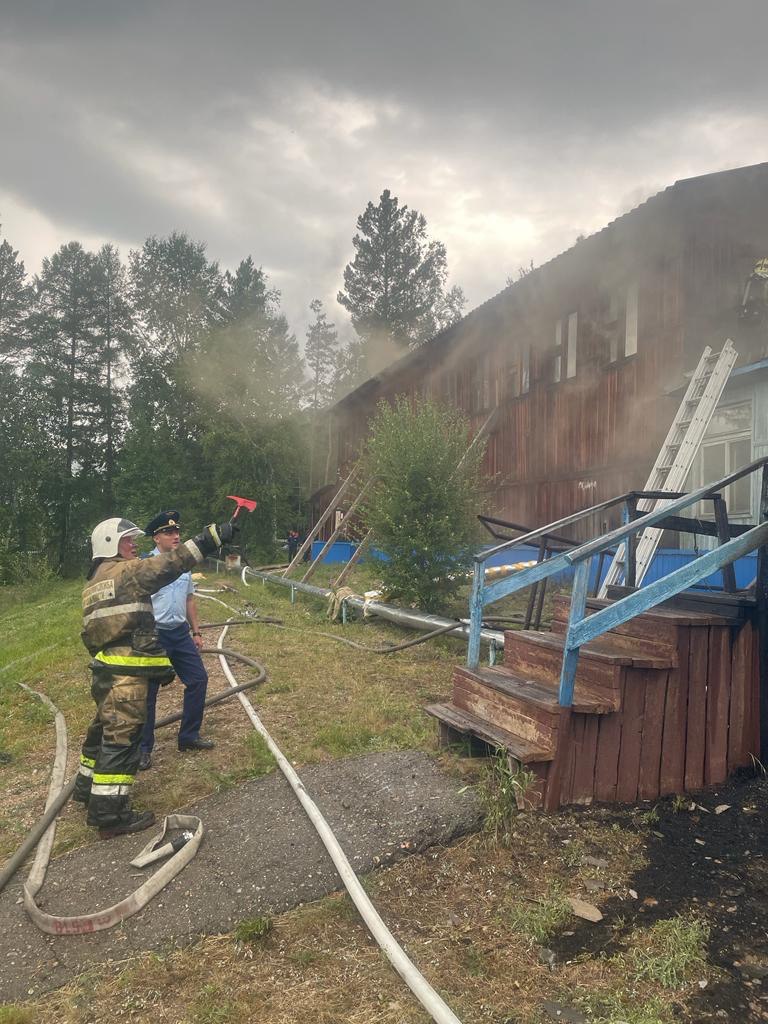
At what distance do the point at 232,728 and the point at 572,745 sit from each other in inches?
114

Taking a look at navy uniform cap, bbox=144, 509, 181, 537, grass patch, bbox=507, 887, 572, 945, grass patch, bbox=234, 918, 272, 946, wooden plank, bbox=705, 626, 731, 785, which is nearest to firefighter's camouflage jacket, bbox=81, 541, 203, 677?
navy uniform cap, bbox=144, 509, 181, 537

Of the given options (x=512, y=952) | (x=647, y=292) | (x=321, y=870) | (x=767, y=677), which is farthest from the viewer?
(x=647, y=292)

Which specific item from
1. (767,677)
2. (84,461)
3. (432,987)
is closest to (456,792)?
(432,987)

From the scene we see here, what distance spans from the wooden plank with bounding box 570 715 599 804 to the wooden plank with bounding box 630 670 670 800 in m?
0.32

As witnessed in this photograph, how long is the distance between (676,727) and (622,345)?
30.1ft

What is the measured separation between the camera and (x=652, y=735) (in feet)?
12.2

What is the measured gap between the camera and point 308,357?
176 ft

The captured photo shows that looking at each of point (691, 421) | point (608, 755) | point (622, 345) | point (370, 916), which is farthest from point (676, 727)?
point (622, 345)

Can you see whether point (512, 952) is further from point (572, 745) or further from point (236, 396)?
point (236, 396)

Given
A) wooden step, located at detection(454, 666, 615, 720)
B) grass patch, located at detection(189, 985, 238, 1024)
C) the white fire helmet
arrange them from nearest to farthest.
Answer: grass patch, located at detection(189, 985, 238, 1024)
wooden step, located at detection(454, 666, 615, 720)
the white fire helmet

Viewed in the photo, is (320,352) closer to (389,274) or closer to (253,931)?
(389,274)

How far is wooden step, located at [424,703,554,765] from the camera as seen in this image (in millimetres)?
3443

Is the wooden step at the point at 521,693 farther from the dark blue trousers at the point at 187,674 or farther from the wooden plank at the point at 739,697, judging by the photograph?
the dark blue trousers at the point at 187,674

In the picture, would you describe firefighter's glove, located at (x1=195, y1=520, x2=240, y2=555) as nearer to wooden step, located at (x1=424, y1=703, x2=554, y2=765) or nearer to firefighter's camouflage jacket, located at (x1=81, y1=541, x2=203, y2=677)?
firefighter's camouflage jacket, located at (x1=81, y1=541, x2=203, y2=677)
